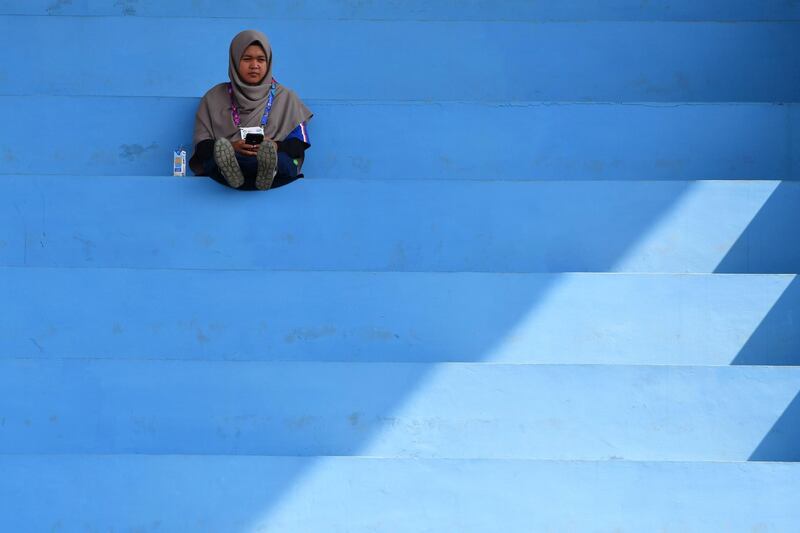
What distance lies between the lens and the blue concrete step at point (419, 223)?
3.59 meters

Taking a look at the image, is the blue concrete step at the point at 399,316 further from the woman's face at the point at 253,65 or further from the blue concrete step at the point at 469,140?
the woman's face at the point at 253,65

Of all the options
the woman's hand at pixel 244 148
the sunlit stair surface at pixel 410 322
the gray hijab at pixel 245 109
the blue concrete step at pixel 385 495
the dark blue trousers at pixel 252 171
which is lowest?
the blue concrete step at pixel 385 495

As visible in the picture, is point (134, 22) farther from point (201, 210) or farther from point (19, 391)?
point (19, 391)

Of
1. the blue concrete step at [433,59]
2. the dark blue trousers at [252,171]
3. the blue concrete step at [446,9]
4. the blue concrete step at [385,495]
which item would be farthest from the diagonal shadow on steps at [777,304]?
the dark blue trousers at [252,171]

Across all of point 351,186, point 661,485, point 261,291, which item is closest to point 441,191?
point 351,186

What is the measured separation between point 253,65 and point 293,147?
0.30 m

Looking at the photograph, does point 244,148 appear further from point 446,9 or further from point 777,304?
point 777,304

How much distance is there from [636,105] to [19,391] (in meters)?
2.06

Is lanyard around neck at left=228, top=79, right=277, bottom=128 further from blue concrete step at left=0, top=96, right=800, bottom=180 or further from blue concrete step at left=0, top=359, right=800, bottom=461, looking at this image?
blue concrete step at left=0, top=359, right=800, bottom=461

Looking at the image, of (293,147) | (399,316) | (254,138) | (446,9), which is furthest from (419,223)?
(446,9)

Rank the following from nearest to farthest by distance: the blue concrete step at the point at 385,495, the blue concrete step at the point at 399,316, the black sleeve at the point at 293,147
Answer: the blue concrete step at the point at 385,495, the blue concrete step at the point at 399,316, the black sleeve at the point at 293,147

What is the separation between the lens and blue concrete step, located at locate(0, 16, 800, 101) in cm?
426

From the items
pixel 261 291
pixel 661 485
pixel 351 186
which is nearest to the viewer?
pixel 661 485

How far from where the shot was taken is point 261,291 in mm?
3389
